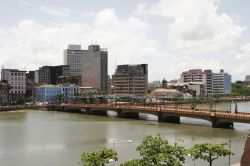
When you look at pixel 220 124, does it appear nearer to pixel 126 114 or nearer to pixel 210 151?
pixel 126 114

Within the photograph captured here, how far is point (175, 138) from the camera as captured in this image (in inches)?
3376

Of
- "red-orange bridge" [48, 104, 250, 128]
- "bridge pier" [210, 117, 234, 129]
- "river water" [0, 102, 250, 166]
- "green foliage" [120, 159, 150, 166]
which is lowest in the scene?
"river water" [0, 102, 250, 166]

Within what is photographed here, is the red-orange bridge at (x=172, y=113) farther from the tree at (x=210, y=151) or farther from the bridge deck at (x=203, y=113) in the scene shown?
the tree at (x=210, y=151)

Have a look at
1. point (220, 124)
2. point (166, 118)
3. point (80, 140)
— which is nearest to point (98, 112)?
point (166, 118)

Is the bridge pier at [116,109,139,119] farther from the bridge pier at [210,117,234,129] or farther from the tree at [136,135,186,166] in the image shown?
the tree at [136,135,186,166]

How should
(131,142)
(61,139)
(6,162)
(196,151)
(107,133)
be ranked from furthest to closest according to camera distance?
(107,133), (61,139), (131,142), (6,162), (196,151)

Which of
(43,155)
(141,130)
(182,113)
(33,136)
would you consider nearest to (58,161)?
(43,155)

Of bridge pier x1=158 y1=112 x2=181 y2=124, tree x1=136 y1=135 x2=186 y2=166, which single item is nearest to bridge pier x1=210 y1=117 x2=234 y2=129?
bridge pier x1=158 y1=112 x2=181 y2=124

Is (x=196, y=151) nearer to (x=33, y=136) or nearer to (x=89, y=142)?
(x=89, y=142)

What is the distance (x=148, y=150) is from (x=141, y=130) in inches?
2356

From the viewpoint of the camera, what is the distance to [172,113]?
11975cm

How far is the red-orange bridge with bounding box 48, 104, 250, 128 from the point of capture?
337 feet

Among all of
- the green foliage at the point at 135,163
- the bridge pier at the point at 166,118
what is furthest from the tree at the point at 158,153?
the bridge pier at the point at 166,118

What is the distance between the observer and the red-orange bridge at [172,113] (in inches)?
4043
